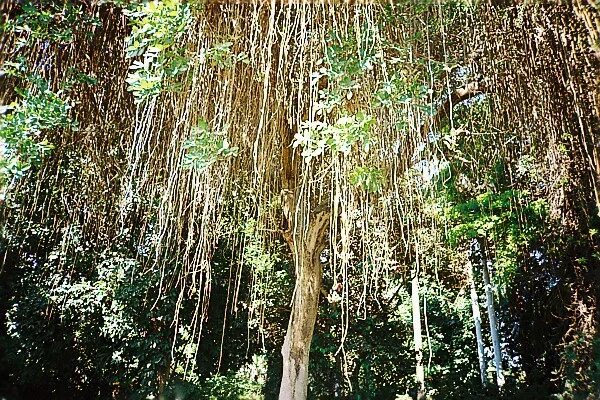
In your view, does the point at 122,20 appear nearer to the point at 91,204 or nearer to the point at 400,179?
the point at 91,204

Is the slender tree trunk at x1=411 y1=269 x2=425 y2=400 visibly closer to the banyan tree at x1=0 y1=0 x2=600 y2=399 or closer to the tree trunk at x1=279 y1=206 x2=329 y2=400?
the tree trunk at x1=279 y1=206 x2=329 y2=400

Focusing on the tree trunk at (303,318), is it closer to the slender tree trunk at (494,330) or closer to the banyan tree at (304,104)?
the banyan tree at (304,104)

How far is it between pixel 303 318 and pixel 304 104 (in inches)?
51.5

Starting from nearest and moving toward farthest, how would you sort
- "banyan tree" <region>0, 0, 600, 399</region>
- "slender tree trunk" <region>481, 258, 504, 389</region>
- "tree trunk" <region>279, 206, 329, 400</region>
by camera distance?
"banyan tree" <region>0, 0, 600, 399</region>, "tree trunk" <region>279, 206, 329, 400</region>, "slender tree trunk" <region>481, 258, 504, 389</region>

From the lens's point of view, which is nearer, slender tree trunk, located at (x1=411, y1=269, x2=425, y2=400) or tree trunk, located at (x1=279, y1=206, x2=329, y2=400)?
tree trunk, located at (x1=279, y1=206, x2=329, y2=400)

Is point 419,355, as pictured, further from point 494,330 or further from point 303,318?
point 303,318

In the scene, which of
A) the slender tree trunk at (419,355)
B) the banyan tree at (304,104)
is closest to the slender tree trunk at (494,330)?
the slender tree trunk at (419,355)

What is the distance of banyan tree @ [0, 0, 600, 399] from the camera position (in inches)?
70.5

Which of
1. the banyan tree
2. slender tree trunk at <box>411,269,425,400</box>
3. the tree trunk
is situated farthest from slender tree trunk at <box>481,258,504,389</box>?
the tree trunk

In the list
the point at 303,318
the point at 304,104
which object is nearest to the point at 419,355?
the point at 303,318

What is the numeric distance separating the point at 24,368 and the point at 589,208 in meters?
5.34

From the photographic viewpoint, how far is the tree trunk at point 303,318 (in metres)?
2.73

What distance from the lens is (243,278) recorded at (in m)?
5.06

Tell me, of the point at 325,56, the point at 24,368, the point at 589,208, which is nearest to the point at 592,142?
the point at 325,56
